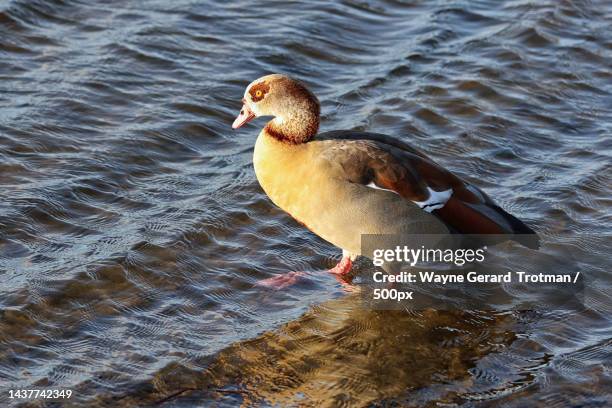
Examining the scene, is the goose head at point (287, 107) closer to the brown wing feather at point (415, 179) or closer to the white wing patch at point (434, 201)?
the brown wing feather at point (415, 179)

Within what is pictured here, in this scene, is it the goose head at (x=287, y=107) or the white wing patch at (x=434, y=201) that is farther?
the goose head at (x=287, y=107)

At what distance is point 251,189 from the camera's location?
7.98 metres

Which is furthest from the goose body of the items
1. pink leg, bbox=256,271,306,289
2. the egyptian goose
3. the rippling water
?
the rippling water

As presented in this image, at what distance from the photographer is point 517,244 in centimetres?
745

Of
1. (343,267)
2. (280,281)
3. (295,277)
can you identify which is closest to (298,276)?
(295,277)

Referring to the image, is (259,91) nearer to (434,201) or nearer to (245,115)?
(245,115)

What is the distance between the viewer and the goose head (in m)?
6.93

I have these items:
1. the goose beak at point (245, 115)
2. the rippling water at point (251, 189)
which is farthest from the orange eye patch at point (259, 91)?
the rippling water at point (251, 189)

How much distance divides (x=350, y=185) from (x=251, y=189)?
5.08 feet

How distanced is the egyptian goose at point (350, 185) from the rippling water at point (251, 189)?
50 centimetres

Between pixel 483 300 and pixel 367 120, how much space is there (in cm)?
252

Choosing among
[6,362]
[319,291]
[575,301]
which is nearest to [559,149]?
[575,301]

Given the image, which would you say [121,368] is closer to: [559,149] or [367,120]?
[367,120]

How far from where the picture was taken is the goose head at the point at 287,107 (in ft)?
22.7
